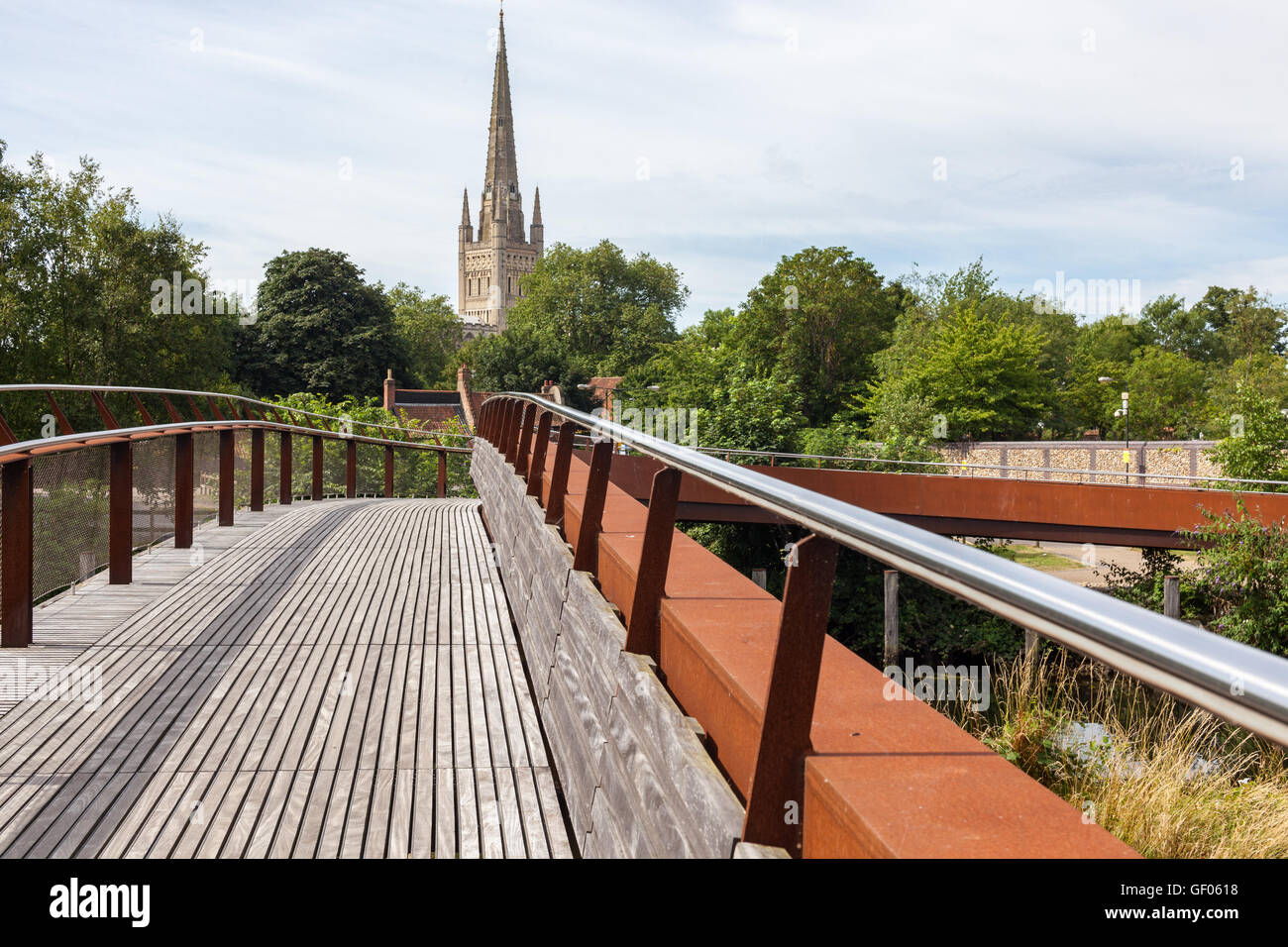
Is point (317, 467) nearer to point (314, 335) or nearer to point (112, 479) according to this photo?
point (112, 479)

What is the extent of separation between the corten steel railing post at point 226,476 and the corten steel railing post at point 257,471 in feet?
5.18

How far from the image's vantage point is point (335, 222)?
66.6 meters

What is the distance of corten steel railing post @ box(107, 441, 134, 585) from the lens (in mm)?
8258

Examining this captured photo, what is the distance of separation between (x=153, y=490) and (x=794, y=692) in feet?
30.9

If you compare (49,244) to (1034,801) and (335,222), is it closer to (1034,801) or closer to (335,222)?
(335,222)

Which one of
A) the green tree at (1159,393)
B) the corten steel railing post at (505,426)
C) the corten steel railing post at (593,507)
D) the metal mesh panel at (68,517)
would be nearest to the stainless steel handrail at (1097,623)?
the corten steel railing post at (593,507)

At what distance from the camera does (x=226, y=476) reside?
1231cm

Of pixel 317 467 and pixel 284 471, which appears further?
pixel 317 467

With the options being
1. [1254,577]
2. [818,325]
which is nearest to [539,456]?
[1254,577]

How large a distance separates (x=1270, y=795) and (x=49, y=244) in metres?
44.5

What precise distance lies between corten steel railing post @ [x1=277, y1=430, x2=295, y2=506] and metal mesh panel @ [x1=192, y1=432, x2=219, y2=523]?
12.3 feet

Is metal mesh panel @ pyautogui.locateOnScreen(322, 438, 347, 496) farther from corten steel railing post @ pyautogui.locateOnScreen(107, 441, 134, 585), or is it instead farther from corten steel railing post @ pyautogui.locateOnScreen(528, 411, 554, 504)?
corten steel railing post @ pyautogui.locateOnScreen(528, 411, 554, 504)

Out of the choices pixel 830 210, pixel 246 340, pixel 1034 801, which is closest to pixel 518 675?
pixel 1034 801

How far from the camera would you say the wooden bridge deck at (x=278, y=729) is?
12.5 feet
